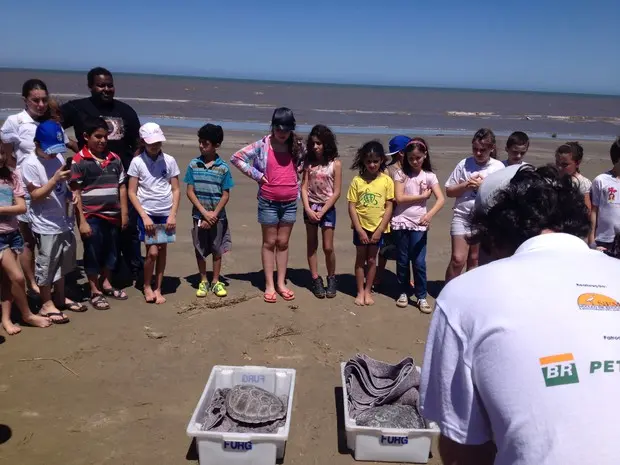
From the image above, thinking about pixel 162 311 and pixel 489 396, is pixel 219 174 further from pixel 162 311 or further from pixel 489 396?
pixel 489 396

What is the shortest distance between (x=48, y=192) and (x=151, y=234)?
1086mm

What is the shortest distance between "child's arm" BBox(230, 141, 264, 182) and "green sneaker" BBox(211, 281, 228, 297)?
4.18ft

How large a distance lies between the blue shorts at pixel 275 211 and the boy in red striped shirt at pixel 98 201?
1.44m

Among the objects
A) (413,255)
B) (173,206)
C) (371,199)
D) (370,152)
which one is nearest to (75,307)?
(173,206)

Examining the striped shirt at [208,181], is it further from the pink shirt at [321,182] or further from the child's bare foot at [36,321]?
the child's bare foot at [36,321]

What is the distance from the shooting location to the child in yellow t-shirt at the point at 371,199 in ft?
18.3

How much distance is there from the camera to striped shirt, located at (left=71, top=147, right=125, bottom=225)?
5250 millimetres

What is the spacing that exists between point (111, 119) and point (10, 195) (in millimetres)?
1503

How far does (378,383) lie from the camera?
3.96 meters

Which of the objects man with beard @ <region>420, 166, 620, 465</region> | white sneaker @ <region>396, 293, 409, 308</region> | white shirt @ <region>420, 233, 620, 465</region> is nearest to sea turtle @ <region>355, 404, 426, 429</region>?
man with beard @ <region>420, 166, 620, 465</region>

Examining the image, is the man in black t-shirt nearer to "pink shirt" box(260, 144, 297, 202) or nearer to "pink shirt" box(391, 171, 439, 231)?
"pink shirt" box(260, 144, 297, 202)

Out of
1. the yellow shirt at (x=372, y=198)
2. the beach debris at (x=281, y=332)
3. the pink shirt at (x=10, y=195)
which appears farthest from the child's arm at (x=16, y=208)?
the yellow shirt at (x=372, y=198)

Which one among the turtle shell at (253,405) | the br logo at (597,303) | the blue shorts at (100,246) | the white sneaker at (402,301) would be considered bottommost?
the white sneaker at (402,301)

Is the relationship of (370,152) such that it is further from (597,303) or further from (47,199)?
(597,303)
